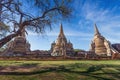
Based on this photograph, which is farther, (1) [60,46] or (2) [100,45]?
(2) [100,45]

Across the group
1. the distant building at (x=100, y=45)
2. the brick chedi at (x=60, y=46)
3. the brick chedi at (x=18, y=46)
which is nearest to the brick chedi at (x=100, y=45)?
the distant building at (x=100, y=45)

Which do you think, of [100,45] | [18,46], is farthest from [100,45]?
[18,46]

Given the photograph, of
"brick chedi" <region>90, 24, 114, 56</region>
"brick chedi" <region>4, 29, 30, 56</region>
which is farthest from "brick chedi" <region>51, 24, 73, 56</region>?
"brick chedi" <region>4, 29, 30, 56</region>

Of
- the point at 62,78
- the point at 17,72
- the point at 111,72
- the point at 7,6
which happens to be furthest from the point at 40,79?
the point at 7,6

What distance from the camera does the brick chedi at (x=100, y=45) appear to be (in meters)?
52.4

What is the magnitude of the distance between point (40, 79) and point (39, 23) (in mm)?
6309

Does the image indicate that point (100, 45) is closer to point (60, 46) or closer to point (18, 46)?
point (60, 46)

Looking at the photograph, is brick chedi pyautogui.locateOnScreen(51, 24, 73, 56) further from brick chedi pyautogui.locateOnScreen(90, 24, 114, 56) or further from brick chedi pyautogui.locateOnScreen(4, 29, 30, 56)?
brick chedi pyautogui.locateOnScreen(4, 29, 30, 56)

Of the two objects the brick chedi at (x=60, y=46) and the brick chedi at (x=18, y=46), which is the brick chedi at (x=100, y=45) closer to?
the brick chedi at (x=60, y=46)

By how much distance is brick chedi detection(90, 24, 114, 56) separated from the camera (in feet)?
172

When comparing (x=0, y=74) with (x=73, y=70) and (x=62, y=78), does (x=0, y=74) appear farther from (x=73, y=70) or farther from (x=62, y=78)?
(x=73, y=70)

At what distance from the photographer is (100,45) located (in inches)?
2194

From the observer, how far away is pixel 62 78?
11.0 metres

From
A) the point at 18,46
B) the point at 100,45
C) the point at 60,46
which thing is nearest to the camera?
the point at 18,46
